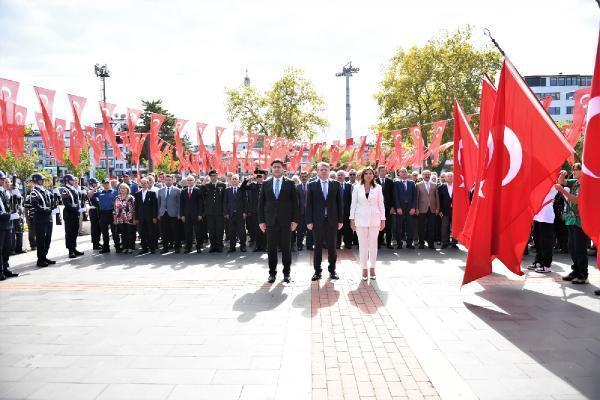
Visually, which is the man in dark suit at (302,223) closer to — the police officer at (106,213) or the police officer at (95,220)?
the police officer at (106,213)

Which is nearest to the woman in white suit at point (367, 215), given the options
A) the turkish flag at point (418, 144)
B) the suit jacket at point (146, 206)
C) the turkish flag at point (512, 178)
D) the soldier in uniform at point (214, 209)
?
the turkish flag at point (512, 178)

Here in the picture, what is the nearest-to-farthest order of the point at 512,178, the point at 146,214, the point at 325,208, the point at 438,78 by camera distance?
1. the point at 512,178
2. the point at 325,208
3. the point at 146,214
4. the point at 438,78

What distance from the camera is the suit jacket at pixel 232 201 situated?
11414 millimetres

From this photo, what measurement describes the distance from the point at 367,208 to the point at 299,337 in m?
3.44

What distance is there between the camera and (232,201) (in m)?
11.4

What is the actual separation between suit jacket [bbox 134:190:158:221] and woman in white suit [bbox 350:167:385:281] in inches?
234

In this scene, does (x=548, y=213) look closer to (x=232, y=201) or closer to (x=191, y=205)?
(x=232, y=201)

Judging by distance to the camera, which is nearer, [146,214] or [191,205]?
[146,214]

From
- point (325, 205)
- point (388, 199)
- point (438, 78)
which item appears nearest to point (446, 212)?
point (388, 199)

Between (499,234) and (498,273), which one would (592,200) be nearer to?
(499,234)

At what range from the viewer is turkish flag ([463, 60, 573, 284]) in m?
5.97

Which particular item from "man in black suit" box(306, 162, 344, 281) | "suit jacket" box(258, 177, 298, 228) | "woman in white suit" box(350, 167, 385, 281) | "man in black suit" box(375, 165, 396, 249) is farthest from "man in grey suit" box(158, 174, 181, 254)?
"woman in white suit" box(350, 167, 385, 281)

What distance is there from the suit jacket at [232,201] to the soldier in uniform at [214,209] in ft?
0.41

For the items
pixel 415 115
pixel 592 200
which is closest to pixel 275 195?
pixel 592 200
